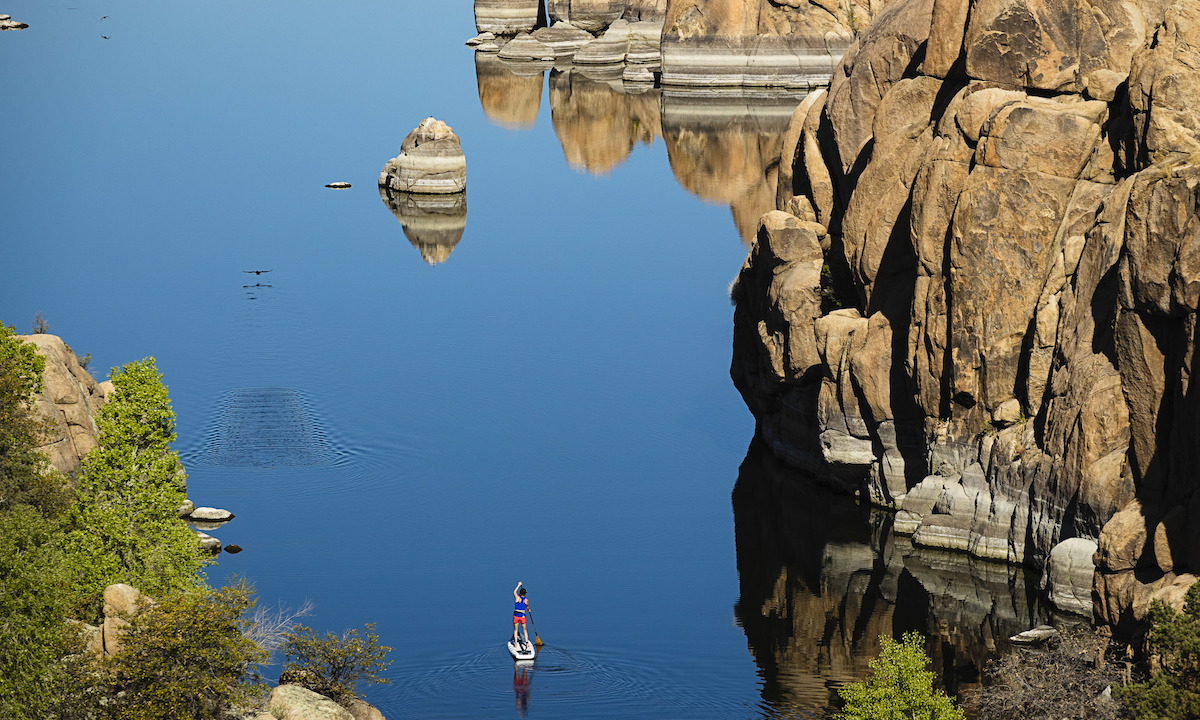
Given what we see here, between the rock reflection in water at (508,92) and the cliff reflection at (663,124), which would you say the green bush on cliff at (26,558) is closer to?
the cliff reflection at (663,124)

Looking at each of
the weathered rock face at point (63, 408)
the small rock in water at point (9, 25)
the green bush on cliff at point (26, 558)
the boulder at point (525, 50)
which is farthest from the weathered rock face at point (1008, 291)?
the small rock in water at point (9, 25)

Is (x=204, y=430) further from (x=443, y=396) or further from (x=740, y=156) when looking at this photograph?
(x=740, y=156)

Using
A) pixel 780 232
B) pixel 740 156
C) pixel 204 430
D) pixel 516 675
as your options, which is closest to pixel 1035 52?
pixel 780 232

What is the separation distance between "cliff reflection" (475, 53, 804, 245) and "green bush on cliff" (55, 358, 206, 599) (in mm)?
60791

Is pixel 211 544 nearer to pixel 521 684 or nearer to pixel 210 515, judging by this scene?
pixel 210 515

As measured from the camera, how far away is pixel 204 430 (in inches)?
2579

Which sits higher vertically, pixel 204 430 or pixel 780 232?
pixel 780 232

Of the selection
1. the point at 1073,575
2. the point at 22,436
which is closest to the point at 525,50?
the point at 22,436

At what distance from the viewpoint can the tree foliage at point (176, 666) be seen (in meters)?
34.7

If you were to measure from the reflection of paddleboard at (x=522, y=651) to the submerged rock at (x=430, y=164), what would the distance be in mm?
73676

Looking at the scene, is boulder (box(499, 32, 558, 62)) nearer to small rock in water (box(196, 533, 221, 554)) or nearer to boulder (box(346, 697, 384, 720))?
small rock in water (box(196, 533, 221, 554))

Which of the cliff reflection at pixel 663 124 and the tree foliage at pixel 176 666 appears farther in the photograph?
the cliff reflection at pixel 663 124

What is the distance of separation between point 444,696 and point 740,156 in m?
91.5

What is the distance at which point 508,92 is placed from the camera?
541 feet
